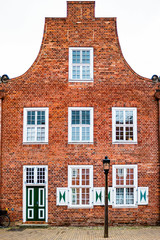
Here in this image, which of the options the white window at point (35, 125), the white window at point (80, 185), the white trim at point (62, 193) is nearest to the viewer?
the white trim at point (62, 193)

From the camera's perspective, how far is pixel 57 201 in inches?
612

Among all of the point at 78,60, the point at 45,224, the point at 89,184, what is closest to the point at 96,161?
the point at 89,184

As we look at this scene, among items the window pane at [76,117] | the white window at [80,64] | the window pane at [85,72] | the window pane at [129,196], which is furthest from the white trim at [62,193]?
the window pane at [85,72]

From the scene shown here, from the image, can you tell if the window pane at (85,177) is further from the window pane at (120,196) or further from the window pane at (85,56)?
the window pane at (85,56)

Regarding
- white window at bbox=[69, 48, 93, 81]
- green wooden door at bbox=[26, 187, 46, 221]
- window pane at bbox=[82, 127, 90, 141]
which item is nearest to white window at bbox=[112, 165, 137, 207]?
window pane at bbox=[82, 127, 90, 141]

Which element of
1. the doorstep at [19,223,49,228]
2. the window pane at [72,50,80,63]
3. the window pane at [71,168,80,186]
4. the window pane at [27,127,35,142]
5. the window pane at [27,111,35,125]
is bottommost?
the doorstep at [19,223,49,228]

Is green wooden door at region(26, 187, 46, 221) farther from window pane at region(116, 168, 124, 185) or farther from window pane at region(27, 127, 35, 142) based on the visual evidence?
window pane at region(116, 168, 124, 185)

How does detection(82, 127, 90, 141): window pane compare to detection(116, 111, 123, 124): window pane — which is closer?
detection(82, 127, 90, 141): window pane

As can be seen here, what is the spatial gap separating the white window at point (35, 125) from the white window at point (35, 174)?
148 centimetres

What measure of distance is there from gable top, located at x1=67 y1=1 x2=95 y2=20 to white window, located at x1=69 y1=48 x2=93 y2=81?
1945 millimetres

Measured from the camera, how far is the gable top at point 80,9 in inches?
661

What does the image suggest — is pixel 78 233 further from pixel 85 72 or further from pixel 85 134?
pixel 85 72

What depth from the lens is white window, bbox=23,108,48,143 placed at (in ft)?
52.7

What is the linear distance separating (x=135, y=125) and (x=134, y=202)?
4040 mm
